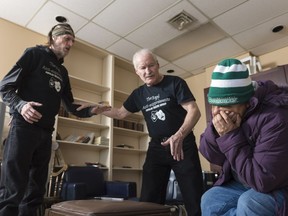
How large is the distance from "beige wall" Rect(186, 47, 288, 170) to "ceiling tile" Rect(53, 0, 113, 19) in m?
2.36

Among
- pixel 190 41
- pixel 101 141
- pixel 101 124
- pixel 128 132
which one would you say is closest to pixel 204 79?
pixel 190 41

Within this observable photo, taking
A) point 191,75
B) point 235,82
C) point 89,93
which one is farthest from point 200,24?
point 235,82

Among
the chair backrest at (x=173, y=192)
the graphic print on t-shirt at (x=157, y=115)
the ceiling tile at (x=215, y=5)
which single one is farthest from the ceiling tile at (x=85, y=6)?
the chair backrest at (x=173, y=192)

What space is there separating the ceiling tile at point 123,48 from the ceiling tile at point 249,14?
1261 millimetres

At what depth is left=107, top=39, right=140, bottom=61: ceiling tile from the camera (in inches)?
146

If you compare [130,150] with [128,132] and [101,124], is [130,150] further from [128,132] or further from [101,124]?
[101,124]

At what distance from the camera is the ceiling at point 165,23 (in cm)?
292

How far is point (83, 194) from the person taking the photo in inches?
100

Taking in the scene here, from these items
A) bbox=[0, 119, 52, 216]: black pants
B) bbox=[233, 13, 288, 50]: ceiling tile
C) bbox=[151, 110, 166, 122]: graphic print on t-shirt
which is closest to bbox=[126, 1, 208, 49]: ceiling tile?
bbox=[233, 13, 288, 50]: ceiling tile

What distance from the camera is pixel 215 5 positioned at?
2.94 metres

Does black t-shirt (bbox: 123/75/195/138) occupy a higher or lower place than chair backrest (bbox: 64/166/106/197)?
higher

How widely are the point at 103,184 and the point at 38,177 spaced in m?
1.67

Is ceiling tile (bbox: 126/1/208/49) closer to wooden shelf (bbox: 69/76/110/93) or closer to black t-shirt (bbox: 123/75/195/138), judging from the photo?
wooden shelf (bbox: 69/76/110/93)

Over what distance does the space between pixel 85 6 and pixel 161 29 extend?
3.39 ft
